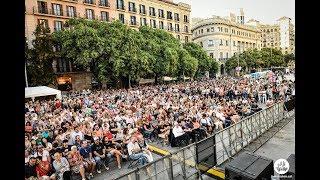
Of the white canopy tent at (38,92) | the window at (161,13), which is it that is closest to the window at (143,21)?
the window at (161,13)

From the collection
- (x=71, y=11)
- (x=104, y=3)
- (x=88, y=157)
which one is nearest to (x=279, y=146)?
(x=88, y=157)

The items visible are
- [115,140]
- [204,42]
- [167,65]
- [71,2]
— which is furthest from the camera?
[204,42]

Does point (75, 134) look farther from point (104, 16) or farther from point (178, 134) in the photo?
point (104, 16)

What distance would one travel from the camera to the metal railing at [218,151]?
586cm

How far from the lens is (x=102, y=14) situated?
42219mm

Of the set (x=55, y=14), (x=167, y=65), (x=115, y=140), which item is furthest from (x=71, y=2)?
(x=115, y=140)

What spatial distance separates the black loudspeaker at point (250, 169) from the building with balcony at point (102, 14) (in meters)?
31.6

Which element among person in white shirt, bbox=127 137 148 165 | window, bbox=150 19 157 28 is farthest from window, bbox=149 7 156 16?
person in white shirt, bbox=127 137 148 165

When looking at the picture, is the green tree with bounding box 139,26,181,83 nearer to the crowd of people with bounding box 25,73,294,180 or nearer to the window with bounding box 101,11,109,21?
the window with bounding box 101,11,109,21

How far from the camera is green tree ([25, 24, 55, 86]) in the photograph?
29.5 m

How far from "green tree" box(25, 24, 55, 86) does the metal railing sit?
25696 millimetres
